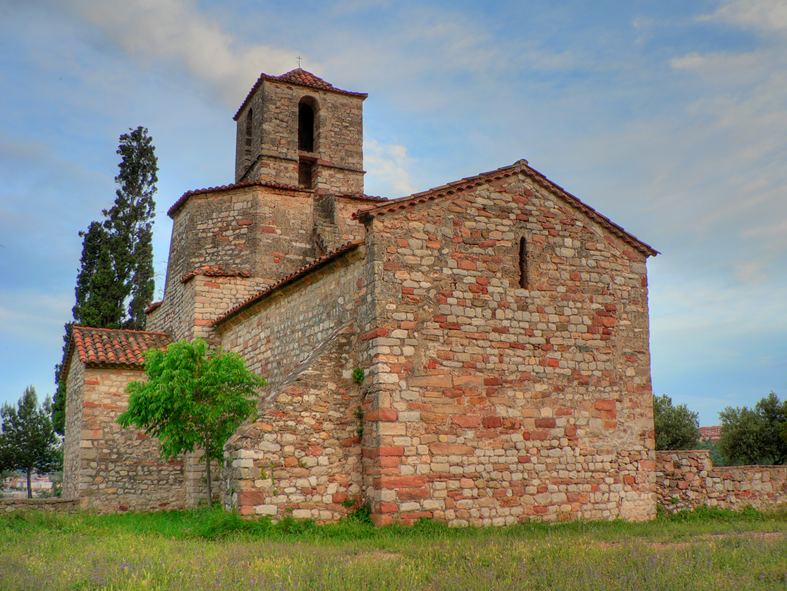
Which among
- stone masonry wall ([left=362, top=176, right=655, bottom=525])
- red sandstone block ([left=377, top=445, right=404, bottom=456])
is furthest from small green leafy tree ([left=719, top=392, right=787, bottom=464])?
red sandstone block ([left=377, top=445, right=404, bottom=456])

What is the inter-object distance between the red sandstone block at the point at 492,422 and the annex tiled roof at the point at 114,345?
9.46 meters

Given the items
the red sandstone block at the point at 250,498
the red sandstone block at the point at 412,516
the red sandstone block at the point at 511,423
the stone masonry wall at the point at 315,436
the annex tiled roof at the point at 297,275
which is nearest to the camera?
the red sandstone block at the point at 250,498

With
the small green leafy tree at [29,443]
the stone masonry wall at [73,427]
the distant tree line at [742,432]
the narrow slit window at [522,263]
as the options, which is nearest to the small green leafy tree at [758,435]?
the distant tree line at [742,432]

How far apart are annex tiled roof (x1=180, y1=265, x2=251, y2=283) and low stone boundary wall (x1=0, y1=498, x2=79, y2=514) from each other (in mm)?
6116

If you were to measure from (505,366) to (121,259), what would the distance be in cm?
1843

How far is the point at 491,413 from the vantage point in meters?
13.9

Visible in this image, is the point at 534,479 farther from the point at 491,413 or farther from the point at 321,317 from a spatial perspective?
the point at 321,317

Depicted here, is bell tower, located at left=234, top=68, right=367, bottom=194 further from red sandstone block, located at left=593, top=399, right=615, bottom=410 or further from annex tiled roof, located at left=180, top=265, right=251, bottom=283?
red sandstone block, located at left=593, top=399, right=615, bottom=410

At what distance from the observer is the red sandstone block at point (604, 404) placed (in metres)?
15.0

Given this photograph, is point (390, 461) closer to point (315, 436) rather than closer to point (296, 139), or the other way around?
point (315, 436)

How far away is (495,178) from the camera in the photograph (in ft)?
49.2

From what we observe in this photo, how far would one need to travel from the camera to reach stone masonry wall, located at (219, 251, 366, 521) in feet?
41.2

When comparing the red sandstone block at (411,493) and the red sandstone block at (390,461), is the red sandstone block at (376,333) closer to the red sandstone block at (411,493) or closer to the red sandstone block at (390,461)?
the red sandstone block at (390,461)

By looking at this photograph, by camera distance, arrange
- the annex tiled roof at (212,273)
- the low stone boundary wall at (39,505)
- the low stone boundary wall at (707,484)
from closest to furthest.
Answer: the low stone boundary wall at (707,484) < the low stone boundary wall at (39,505) < the annex tiled roof at (212,273)
